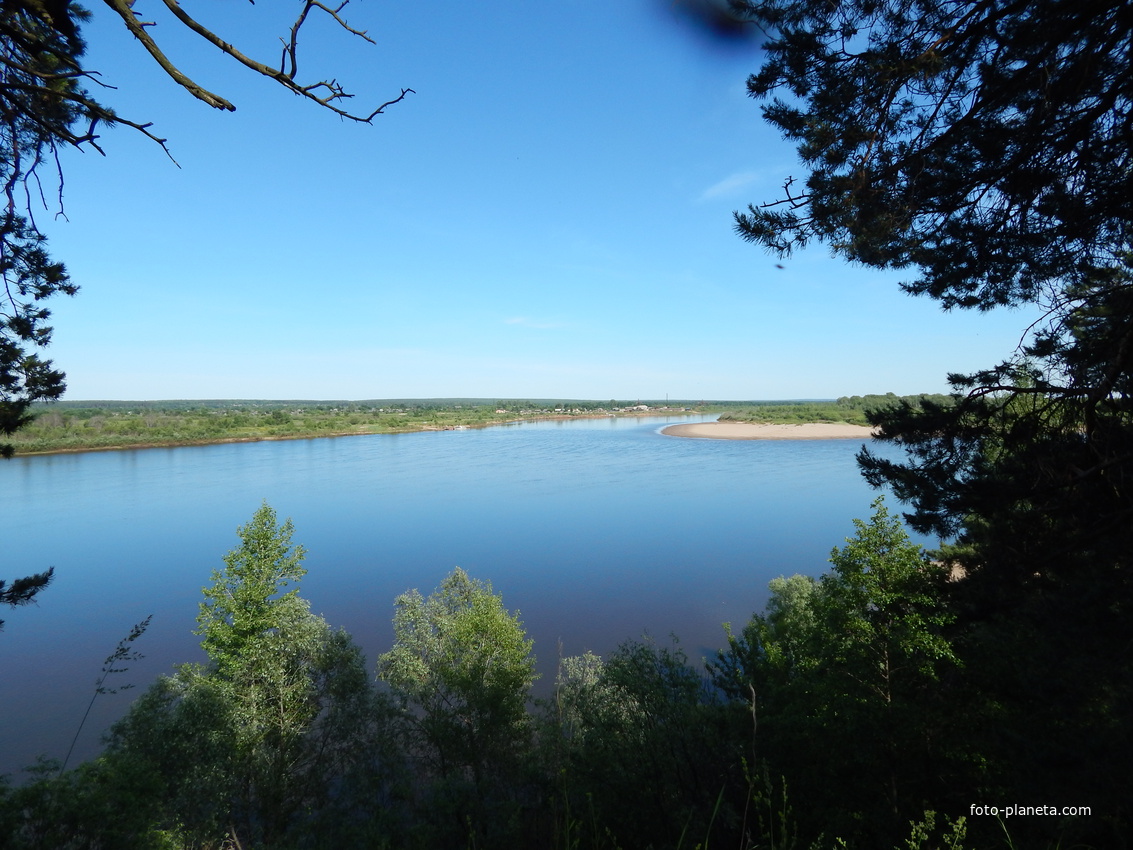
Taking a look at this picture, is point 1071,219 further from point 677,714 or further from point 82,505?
point 82,505

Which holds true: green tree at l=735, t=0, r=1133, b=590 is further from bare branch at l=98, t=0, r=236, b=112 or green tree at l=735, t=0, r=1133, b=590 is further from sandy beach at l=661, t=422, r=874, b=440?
sandy beach at l=661, t=422, r=874, b=440

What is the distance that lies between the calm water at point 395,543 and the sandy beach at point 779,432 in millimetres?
13857

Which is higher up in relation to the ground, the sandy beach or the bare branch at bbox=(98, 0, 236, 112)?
the bare branch at bbox=(98, 0, 236, 112)

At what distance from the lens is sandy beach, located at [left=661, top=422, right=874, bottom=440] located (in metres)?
48.9

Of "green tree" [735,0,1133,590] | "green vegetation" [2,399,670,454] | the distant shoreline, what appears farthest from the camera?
the distant shoreline

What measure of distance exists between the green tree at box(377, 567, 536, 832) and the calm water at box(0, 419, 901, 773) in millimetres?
2286

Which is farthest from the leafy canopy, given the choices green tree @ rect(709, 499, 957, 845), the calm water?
green tree @ rect(709, 499, 957, 845)

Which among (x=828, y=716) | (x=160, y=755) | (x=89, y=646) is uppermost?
(x=828, y=716)

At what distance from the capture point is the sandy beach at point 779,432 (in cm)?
4888

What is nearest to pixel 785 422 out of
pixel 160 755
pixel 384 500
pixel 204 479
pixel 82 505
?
pixel 384 500

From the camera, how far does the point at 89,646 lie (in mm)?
11555

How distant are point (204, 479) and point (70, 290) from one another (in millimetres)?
30162

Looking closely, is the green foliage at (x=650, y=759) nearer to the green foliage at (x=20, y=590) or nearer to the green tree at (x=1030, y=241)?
the green tree at (x=1030, y=241)

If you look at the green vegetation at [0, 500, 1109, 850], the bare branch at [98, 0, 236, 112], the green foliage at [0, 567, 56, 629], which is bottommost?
the green vegetation at [0, 500, 1109, 850]
